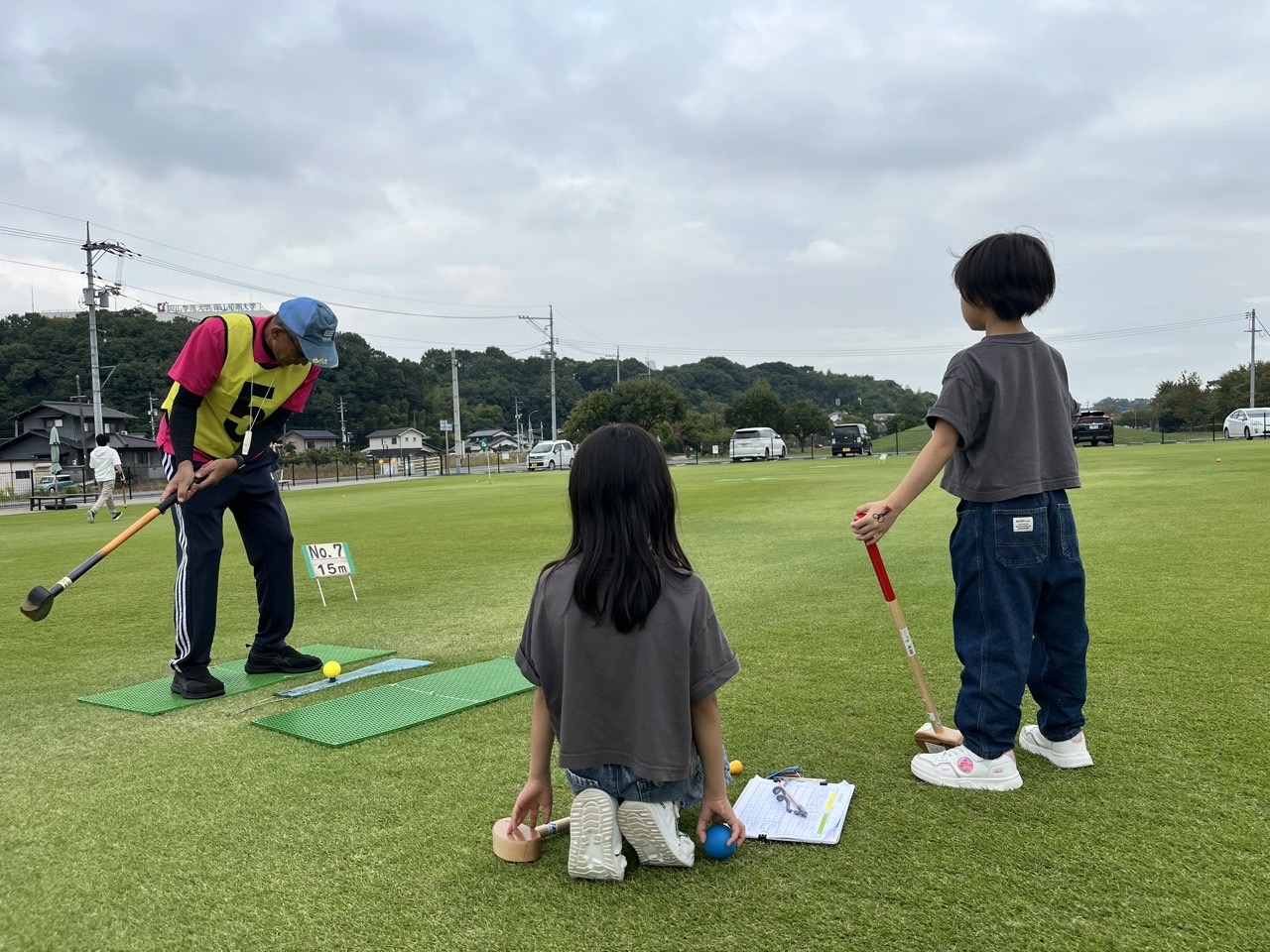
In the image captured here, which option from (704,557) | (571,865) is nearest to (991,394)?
(571,865)

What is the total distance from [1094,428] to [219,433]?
4230 cm

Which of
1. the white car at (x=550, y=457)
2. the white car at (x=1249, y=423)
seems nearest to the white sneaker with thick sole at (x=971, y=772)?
the white car at (x=550, y=457)

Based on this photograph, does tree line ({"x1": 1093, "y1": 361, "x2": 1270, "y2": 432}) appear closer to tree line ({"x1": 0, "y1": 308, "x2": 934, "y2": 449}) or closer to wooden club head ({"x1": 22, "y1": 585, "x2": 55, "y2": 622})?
tree line ({"x1": 0, "y1": 308, "x2": 934, "y2": 449})

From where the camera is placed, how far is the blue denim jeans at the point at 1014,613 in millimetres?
2783

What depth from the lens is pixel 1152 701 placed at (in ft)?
11.7

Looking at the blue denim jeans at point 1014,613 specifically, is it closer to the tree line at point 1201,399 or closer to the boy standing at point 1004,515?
the boy standing at point 1004,515

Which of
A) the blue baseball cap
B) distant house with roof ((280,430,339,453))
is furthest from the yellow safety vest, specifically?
distant house with roof ((280,430,339,453))

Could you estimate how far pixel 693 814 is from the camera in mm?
2742

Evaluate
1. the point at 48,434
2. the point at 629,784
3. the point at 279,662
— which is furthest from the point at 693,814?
the point at 48,434

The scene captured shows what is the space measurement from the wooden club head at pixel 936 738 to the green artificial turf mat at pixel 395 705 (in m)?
1.86

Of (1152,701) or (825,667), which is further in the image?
(825,667)

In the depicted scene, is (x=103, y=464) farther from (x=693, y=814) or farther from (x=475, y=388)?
(x=475, y=388)

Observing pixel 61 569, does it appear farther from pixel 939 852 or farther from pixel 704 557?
pixel 939 852

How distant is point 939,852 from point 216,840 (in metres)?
2.15
